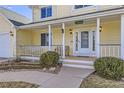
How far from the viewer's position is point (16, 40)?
1436 cm

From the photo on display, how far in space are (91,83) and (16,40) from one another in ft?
32.0

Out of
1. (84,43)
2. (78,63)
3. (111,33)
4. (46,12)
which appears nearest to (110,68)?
(78,63)

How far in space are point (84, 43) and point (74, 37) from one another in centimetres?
110

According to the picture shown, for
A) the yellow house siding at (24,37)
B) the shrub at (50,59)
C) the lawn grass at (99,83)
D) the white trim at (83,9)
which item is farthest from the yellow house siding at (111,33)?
the yellow house siding at (24,37)

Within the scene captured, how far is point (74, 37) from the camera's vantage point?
1352cm

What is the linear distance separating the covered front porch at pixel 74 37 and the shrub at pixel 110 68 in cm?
200

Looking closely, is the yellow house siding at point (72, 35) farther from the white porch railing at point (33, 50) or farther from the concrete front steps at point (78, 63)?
the concrete front steps at point (78, 63)

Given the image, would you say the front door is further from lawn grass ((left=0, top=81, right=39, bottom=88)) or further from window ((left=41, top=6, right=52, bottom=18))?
lawn grass ((left=0, top=81, right=39, bottom=88))

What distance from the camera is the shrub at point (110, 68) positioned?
702 centimetres
